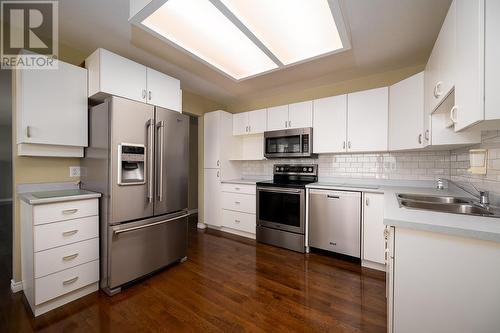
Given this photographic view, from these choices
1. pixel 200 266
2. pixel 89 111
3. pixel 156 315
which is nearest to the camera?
pixel 156 315

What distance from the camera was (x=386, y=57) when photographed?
2410 millimetres

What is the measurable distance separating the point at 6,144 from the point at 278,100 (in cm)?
357

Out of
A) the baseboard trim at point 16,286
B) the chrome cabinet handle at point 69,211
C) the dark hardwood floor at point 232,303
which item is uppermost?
the chrome cabinet handle at point 69,211

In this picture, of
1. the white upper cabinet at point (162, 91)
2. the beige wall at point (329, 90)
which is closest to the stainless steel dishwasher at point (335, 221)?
the beige wall at point (329, 90)

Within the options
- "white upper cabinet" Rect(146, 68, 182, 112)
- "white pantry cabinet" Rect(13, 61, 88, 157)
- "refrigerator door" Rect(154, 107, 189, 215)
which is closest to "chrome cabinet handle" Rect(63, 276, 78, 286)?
"refrigerator door" Rect(154, 107, 189, 215)

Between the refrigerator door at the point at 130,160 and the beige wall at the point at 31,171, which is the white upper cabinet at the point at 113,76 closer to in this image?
the refrigerator door at the point at 130,160

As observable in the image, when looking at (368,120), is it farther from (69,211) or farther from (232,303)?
(69,211)

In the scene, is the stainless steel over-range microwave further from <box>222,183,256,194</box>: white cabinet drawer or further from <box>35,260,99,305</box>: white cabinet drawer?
<box>35,260,99,305</box>: white cabinet drawer

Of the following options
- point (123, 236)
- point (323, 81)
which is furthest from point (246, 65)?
point (123, 236)

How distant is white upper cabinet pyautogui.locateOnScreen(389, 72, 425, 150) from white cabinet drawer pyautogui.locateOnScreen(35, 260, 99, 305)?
3398mm

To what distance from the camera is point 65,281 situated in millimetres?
1715

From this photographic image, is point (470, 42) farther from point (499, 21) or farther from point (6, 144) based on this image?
point (6, 144)

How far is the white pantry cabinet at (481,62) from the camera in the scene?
87 cm

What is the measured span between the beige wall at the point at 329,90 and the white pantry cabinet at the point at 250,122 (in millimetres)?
400
